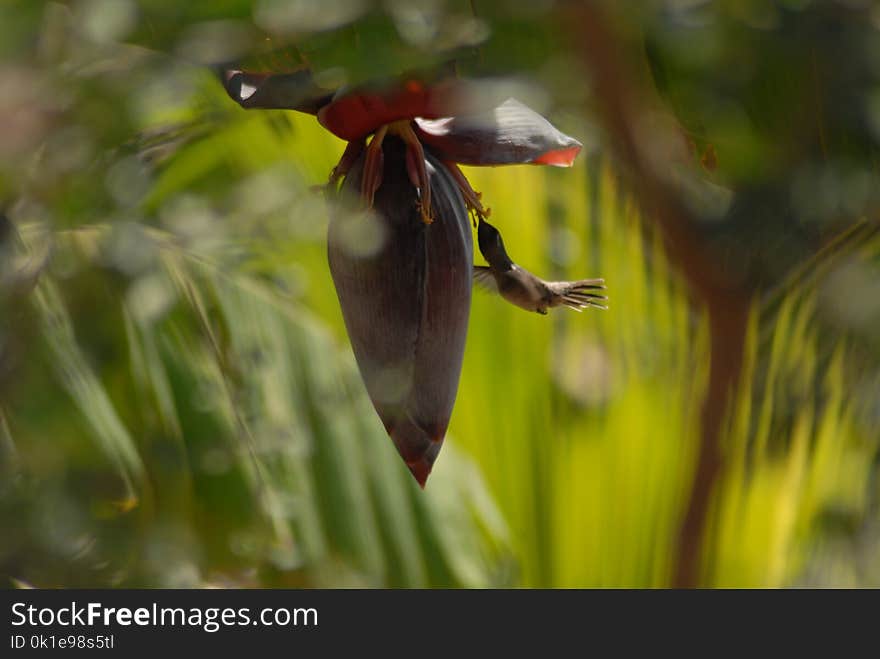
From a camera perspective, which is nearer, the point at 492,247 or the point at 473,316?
the point at 492,247

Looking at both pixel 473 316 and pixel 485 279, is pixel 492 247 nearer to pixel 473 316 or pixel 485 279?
pixel 485 279

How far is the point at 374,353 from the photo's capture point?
478 millimetres

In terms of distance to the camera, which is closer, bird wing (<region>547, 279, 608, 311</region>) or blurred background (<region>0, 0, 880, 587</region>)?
blurred background (<region>0, 0, 880, 587</region>)

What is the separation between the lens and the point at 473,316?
4.28 feet

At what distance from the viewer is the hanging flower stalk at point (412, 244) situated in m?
0.47

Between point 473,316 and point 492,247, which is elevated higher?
point 492,247

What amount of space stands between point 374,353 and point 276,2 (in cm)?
21

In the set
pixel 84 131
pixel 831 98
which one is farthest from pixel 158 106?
pixel 831 98

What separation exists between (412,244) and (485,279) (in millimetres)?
81

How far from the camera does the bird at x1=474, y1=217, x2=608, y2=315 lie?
512 mm

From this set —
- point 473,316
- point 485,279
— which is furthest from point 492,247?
point 473,316

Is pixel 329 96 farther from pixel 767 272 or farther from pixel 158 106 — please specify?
pixel 767 272

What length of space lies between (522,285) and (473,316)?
79 cm

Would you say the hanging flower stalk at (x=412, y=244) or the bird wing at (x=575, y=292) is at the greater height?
the hanging flower stalk at (x=412, y=244)
